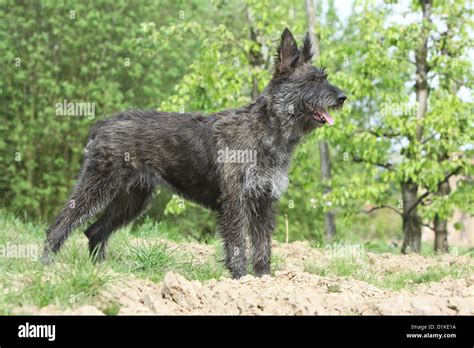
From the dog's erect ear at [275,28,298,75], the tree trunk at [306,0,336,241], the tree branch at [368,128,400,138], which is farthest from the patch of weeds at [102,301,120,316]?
the tree trunk at [306,0,336,241]

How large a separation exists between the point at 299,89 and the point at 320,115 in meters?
0.36

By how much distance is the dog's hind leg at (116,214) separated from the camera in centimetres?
735

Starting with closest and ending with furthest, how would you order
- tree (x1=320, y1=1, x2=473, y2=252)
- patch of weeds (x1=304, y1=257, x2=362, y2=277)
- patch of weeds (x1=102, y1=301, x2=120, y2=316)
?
patch of weeds (x1=102, y1=301, x2=120, y2=316), patch of weeds (x1=304, y1=257, x2=362, y2=277), tree (x1=320, y1=1, x2=473, y2=252)

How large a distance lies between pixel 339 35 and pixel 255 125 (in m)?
12.0

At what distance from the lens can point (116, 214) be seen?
7395 mm

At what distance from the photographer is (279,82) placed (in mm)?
6977

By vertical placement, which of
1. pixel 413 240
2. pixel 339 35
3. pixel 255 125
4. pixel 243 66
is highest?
pixel 339 35

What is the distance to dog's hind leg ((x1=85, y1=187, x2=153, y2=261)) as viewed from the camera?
735cm

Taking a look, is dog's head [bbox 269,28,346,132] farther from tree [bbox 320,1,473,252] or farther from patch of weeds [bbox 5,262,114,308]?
tree [bbox 320,1,473,252]

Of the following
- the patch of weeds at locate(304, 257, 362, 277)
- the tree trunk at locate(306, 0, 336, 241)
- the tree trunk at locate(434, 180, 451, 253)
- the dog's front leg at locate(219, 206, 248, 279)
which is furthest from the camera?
the tree trunk at locate(434, 180, 451, 253)

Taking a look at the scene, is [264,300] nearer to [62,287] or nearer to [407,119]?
[62,287]

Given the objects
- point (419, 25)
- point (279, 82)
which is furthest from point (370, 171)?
point (279, 82)

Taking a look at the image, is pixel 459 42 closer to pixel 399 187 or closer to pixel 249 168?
pixel 399 187

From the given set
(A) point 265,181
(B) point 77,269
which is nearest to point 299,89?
(A) point 265,181
